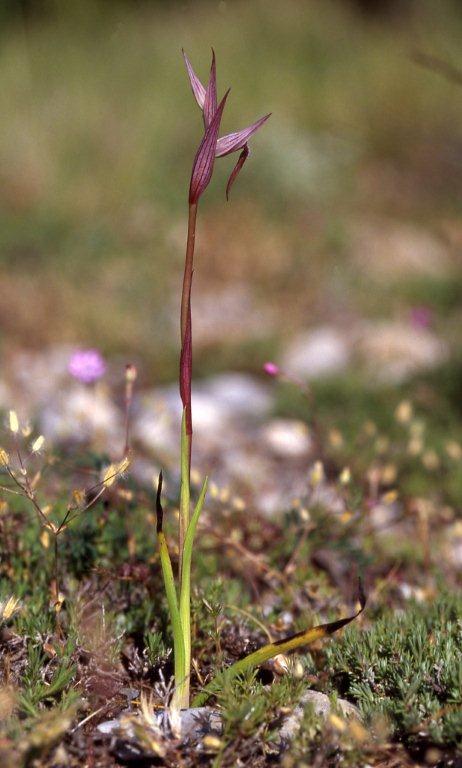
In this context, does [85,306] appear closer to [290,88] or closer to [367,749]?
[367,749]

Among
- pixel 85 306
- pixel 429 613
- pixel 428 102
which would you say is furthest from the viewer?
pixel 428 102

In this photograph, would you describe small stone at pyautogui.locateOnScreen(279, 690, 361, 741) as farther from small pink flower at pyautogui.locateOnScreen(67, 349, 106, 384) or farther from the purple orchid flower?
small pink flower at pyautogui.locateOnScreen(67, 349, 106, 384)

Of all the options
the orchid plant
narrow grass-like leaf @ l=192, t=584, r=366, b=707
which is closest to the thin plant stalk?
the orchid plant

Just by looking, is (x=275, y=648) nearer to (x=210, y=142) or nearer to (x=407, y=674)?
(x=407, y=674)

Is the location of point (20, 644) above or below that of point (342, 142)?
below

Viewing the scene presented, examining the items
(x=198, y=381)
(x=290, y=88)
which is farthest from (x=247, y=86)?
(x=198, y=381)

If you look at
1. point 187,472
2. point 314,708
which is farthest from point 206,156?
point 314,708

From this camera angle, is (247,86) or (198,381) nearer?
(198,381)
